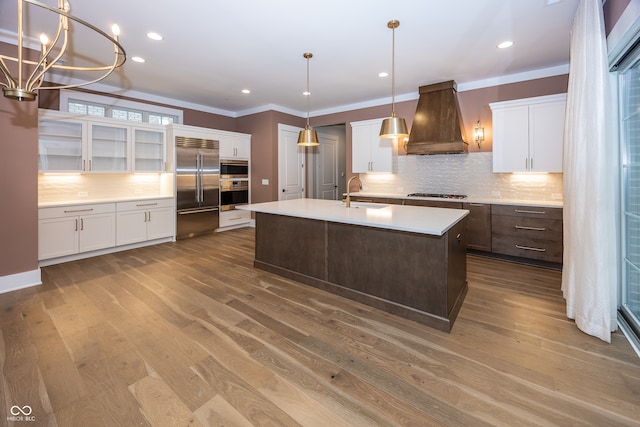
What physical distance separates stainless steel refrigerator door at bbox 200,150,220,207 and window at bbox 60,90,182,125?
3.23 feet

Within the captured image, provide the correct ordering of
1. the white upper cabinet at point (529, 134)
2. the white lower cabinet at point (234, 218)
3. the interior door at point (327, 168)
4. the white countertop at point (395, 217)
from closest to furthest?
1. the white countertop at point (395, 217)
2. the white upper cabinet at point (529, 134)
3. the white lower cabinet at point (234, 218)
4. the interior door at point (327, 168)

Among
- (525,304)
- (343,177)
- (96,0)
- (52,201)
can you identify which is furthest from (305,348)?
(343,177)

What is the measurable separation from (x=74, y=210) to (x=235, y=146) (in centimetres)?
306

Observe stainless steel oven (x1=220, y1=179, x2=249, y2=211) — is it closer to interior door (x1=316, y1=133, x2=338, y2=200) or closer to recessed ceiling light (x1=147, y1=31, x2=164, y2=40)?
interior door (x1=316, y1=133, x2=338, y2=200)

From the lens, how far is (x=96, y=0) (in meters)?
2.57

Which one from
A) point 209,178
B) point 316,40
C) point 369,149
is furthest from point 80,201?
point 369,149

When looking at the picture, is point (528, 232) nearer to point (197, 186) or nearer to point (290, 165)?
point (290, 165)

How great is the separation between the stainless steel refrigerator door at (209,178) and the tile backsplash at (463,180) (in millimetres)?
3109

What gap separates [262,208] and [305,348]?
1.79 metres

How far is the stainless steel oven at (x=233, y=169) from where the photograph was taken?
609cm

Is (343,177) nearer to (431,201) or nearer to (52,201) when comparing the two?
(431,201)

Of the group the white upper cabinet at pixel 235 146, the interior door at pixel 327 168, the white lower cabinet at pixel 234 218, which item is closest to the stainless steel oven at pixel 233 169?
the white upper cabinet at pixel 235 146

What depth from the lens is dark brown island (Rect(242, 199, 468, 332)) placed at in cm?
236

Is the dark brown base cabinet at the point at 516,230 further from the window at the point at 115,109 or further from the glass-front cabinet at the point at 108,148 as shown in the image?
the window at the point at 115,109
